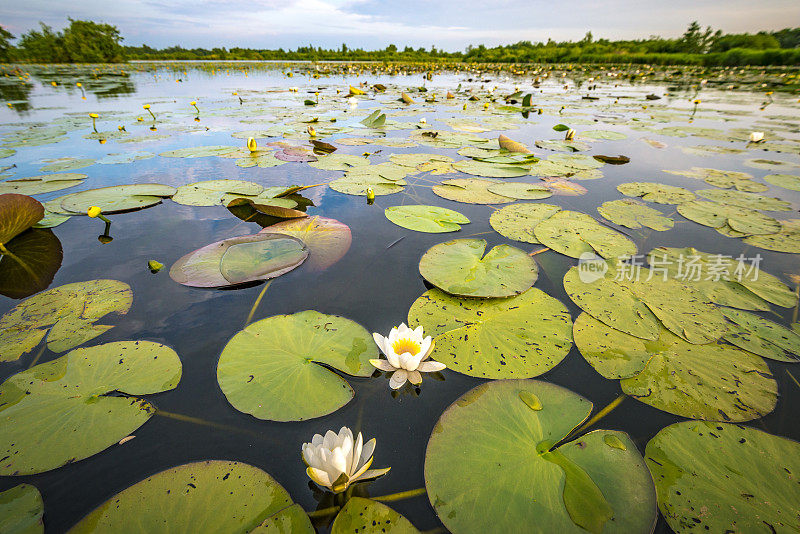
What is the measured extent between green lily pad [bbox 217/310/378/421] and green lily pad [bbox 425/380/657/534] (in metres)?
0.38

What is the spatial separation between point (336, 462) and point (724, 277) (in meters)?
2.16

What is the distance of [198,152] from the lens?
11.9 ft

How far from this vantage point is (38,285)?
157 centimetres

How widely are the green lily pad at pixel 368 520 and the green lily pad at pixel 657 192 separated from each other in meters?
3.04

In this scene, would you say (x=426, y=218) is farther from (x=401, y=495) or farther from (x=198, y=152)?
(x=198, y=152)

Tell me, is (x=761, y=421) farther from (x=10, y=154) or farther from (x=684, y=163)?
(x=10, y=154)

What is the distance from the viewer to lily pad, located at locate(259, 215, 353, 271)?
5.95 ft

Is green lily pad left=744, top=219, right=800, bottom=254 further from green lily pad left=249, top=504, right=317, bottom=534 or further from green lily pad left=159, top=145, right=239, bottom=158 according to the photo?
green lily pad left=159, top=145, right=239, bottom=158

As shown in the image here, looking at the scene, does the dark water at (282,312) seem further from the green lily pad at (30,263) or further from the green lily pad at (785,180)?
the green lily pad at (785,180)

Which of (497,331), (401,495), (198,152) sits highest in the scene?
(198,152)

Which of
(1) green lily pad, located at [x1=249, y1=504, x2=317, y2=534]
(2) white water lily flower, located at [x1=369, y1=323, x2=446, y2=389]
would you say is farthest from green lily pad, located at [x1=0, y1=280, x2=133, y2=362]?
(2) white water lily flower, located at [x1=369, y1=323, x2=446, y2=389]

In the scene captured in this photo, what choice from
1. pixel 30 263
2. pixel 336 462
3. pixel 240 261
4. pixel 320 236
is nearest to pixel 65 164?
pixel 30 263

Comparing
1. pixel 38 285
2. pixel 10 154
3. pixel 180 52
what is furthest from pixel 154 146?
pixel 180 52

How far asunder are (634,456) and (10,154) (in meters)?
6.04
